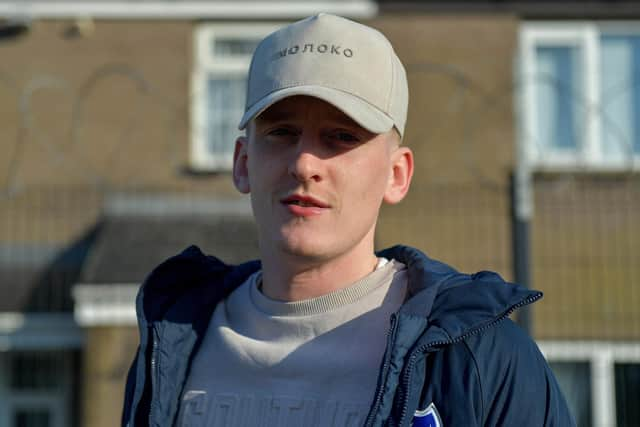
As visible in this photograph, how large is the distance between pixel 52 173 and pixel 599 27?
18.7 feet

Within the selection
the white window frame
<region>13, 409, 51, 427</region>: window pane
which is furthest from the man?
<region>13, 409, 51, 427</region>: window pane

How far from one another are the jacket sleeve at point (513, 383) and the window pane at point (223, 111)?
8652 mm

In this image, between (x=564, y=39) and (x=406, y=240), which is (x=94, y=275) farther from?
(x=564, y=39)

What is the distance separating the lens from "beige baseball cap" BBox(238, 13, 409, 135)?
83.4 inches

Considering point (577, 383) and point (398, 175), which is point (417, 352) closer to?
point (398, 175)

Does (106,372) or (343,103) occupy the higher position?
(343,103)

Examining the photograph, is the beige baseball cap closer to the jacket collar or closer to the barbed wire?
the jacket collar

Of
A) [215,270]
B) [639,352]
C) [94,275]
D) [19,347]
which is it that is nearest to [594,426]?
[639,352]

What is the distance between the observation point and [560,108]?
35.1 ft

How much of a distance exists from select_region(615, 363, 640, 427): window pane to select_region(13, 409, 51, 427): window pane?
5.37 meters

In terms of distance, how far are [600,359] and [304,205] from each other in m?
7.86

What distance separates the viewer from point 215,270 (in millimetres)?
2635

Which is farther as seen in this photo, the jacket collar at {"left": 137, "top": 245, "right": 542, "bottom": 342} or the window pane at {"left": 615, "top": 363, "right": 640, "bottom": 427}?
the window pane at {"left": 615, "top": 363, "right": 640, "bottom": 427}

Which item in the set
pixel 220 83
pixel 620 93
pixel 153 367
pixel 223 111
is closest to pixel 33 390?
pixel 223 111
